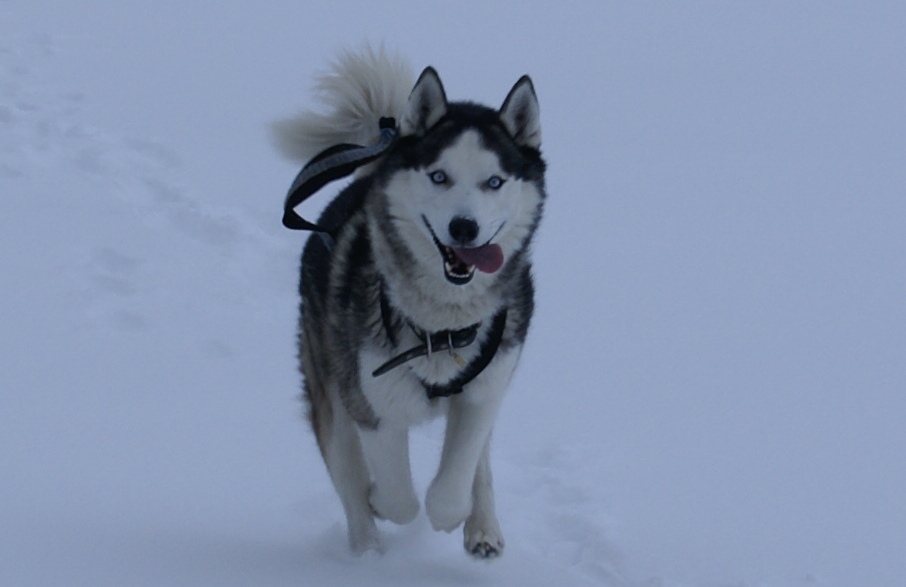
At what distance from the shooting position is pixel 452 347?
2.91 metres


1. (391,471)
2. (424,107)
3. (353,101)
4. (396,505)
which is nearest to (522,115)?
(424,107)

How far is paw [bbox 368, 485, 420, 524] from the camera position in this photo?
10.4 feet

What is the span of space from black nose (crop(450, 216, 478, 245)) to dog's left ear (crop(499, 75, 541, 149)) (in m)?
0.39

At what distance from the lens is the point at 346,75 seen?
3.58 m

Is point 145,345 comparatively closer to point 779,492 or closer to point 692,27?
point 779,492

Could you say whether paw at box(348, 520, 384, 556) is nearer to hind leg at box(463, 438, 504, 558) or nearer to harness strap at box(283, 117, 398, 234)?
hind leg at box(463, 438, 504, 558)

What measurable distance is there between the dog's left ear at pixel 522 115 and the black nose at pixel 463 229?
388 mm

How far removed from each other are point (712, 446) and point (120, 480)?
2.07 metres

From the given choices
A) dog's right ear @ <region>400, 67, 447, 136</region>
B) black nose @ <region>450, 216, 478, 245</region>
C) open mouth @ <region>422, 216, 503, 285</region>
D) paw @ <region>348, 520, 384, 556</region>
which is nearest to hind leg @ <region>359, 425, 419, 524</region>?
paw @ <region>348, 520, 384, 556</region>

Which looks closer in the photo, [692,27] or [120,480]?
[120,480]

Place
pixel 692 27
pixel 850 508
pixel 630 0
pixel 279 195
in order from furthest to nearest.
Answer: pixel 630 0 → pixel 692 27 → pixel 279 195 → pixel 850 508

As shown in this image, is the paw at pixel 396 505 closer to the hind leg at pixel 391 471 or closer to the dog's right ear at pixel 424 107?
the hind leg at pixel 391 471

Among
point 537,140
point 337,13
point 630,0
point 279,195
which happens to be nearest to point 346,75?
point 537,140

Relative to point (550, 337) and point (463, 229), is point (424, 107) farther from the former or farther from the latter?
point (550, 337)
